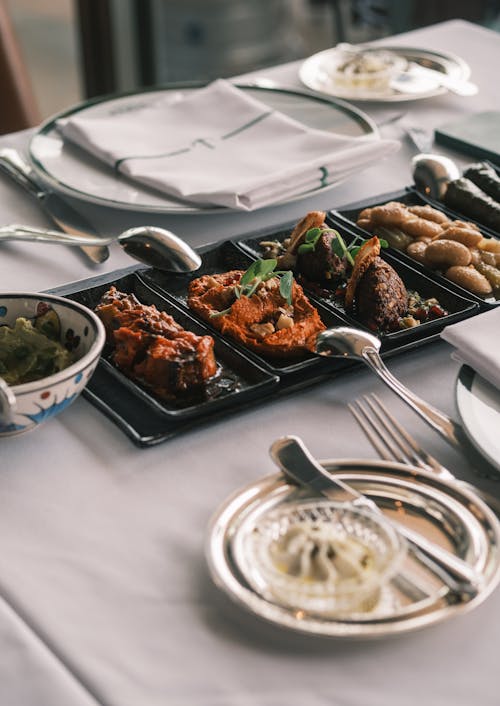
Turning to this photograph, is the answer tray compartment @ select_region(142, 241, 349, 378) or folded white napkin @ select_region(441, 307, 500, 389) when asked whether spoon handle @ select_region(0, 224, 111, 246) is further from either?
folded white napkin @ select_region(441, 307, 500, 389)

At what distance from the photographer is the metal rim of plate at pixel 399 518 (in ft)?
2.24

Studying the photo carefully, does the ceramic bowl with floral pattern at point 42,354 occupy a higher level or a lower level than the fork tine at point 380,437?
higher

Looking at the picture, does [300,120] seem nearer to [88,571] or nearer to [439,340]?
[439,340]

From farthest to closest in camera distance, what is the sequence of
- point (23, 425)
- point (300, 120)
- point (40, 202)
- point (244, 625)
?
1. point (300, 120)
2. point (40, 202)
3. point (23, 425)
4. point (244, 625)

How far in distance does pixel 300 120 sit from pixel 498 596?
1.13 metres

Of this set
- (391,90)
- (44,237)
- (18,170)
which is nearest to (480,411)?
(44,237)

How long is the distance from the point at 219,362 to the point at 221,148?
593mm

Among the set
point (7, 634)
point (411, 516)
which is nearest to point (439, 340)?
point (411, 516)

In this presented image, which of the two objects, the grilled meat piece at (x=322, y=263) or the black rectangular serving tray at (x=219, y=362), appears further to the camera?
the grilled meat piece at (x=322, y=263)

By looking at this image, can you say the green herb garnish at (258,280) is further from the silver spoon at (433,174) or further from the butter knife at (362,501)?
the silver spoon at (433,174)

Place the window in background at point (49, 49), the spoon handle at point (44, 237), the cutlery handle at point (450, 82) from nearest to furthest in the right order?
the spoon handle at point (44, 237) → the cutlery handle at point (450, 82) → the window in background at point (49, 49)

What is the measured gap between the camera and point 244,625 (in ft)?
2.40

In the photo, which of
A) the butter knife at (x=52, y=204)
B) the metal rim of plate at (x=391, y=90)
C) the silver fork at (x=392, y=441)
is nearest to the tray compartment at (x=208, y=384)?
the silver fork at (x=392, y=441)

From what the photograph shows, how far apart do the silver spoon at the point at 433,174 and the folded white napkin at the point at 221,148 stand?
0.05 meters
